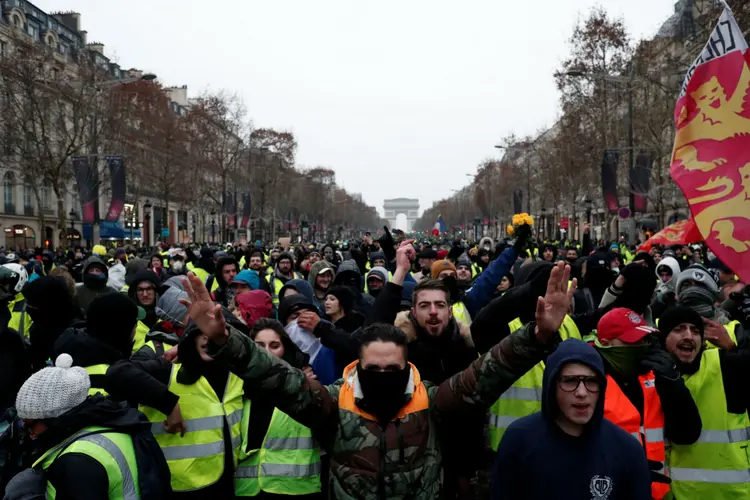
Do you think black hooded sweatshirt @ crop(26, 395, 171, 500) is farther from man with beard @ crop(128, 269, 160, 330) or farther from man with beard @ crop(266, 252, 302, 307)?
man with beard @ crop(266, 252, 302, 307)

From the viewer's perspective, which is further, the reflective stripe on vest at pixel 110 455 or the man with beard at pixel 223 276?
the man with beard at pixel 223 276

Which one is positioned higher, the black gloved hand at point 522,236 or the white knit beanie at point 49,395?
the black gloved hand at point 522,236

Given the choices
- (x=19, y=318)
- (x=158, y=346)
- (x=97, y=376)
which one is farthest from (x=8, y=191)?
(x=97, y=376)

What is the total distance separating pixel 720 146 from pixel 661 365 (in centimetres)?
274

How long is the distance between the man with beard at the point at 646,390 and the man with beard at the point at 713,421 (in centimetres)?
12

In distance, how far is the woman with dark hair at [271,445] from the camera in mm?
3381

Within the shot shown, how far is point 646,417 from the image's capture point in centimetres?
340

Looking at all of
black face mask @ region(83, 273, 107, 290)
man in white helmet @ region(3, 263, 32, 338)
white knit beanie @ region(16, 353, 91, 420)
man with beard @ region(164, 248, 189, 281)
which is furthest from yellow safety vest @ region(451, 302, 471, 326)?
man with beard @ region(164, 248, 189, 281)

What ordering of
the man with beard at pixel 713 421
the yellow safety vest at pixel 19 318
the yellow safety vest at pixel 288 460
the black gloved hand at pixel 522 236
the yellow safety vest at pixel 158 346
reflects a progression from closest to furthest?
the yellow safety vest at pixel 288 460, the man with beard at pixel 713 421, the yellow safety vest at pixel 158 346, the black gloved hand at pixel 522 236, the yellow safety vest at pixel 19 318

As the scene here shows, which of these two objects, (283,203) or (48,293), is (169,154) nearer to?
(283,203)

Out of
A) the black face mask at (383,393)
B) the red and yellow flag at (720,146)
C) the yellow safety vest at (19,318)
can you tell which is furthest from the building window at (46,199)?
the black face mask at (383,393)

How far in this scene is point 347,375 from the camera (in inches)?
113

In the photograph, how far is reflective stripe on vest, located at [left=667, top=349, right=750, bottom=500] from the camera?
11.4 feet

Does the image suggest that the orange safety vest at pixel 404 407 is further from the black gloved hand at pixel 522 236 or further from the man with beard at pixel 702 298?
the black gloved hand at pixel 522 236
